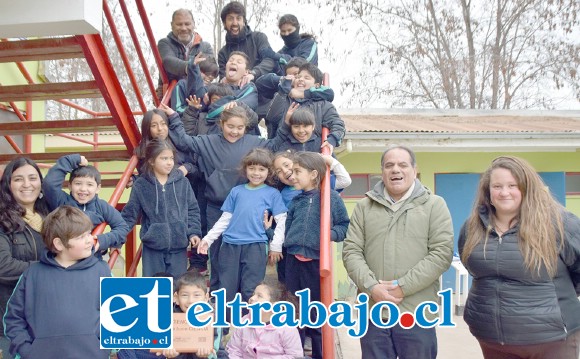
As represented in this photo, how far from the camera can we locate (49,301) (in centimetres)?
256

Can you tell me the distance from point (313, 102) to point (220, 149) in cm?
81

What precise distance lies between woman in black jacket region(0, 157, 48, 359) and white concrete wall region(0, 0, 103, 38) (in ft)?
2.55

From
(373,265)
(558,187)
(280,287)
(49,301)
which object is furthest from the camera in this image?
A: (558,187)

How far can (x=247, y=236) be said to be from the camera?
3330 millimetres

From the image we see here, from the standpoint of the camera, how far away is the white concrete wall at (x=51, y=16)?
2854 mm

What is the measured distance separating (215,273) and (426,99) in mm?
14725

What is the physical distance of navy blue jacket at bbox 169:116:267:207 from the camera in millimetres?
3730

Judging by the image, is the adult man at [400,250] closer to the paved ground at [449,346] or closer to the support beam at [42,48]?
the support beam at [42,48]

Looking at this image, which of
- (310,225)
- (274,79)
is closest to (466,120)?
(274,79)

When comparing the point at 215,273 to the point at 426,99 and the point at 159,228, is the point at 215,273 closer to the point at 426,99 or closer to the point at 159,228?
the point at 159,228

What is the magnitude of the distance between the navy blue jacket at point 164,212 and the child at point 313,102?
0.84 metres

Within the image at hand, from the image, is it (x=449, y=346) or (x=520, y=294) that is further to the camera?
(x=449, y=346)

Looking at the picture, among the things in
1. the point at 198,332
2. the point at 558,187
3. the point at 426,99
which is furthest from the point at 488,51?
the point at 198,332

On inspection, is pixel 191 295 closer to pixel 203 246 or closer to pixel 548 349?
pixel 203 246
